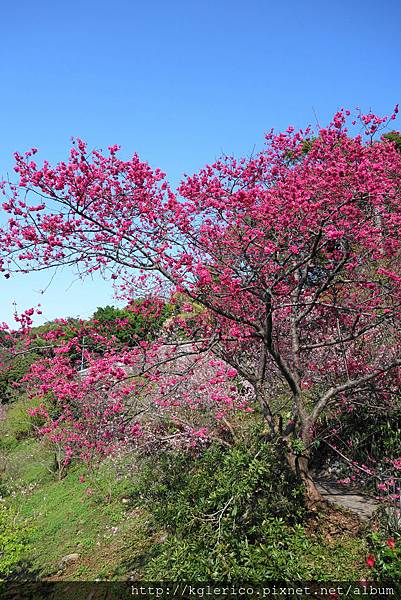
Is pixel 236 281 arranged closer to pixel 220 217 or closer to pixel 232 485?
pixel 220 217

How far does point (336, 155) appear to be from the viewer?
5.50m

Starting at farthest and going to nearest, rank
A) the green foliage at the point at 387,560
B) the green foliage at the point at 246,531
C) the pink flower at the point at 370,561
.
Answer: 1. the green foliage at the point at 246,531
2. the pink flower at the point at 370,561
3. the green foliage at the point at 387,560

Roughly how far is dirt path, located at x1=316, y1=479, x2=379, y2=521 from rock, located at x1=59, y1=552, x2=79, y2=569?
3.90 metres

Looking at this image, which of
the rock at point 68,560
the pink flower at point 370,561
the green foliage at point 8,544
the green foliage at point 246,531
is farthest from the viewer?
the rock at point 68,560

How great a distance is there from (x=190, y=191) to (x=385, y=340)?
145 inches

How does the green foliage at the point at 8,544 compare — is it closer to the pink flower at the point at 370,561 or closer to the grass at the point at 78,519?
the grass at the point at 78,519

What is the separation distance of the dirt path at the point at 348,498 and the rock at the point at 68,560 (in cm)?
390

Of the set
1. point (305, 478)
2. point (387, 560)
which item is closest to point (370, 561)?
point (387, 560)

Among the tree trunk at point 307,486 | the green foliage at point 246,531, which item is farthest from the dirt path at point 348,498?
the green foliage at point 246,531

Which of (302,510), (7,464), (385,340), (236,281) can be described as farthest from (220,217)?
(7,464)

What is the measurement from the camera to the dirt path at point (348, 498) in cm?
518

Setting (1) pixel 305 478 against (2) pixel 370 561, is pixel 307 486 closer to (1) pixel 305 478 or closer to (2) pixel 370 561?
(1) pixel 305 478

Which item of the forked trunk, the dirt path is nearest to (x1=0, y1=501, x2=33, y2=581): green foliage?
the forked trunk

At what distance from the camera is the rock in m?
6.65
